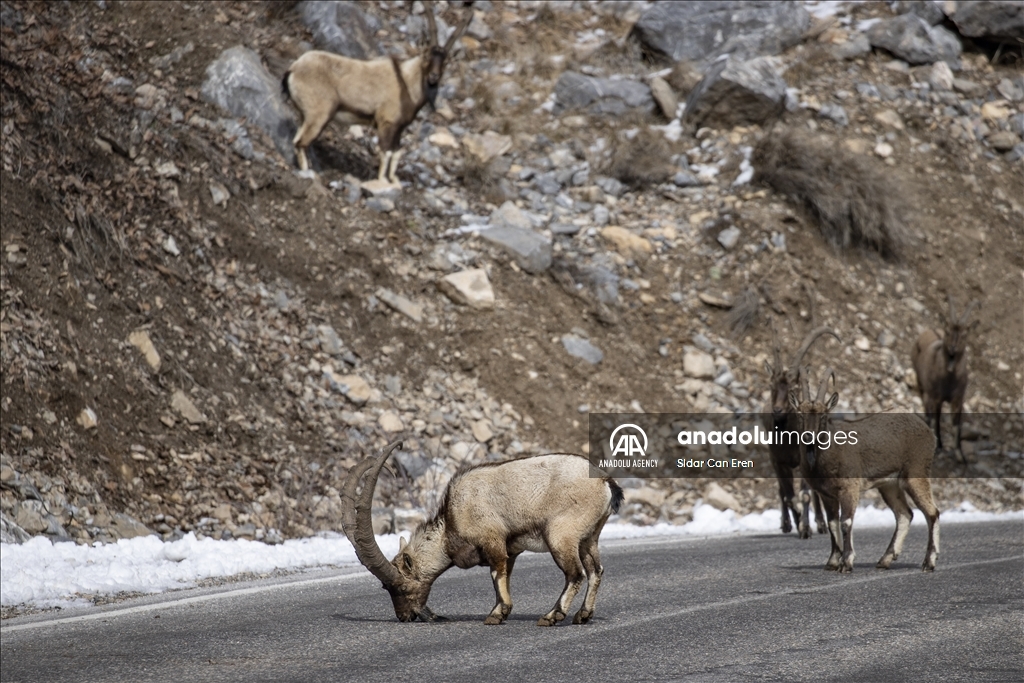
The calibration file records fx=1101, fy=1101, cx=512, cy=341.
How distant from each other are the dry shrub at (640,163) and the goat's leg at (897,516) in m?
13.9

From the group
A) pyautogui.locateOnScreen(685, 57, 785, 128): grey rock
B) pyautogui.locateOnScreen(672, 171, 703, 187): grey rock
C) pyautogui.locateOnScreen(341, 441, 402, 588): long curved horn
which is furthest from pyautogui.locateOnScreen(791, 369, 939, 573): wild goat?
pyautogui.locateOnScreen(685, 57, 785, 128): grey rock

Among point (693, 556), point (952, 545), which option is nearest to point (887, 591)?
point (693, 556)

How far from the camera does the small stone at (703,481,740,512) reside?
54.1 ft

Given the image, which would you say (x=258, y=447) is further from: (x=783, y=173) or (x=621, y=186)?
(x=783, y=173)

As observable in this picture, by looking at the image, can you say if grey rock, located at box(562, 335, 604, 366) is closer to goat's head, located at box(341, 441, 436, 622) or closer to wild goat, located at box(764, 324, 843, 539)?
wild goat, located at box(764, 324, 843, 539)

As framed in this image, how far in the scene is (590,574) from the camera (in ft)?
24.1

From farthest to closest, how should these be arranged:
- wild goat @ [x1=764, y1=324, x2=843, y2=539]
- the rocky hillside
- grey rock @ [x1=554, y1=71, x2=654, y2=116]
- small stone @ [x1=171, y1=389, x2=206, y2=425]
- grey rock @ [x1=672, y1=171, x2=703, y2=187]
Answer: grey rock @ [x1=554, y1=71, x2=654, y2=116] < grey rock @ [x1=672, y1=171, x2=703, y2=187] < small stone @ [x1=171, y1=389, x2=206, y2=425] < the rocky hillside < wild goat @ [x1=764, y1=324, x2=843, y2=539]

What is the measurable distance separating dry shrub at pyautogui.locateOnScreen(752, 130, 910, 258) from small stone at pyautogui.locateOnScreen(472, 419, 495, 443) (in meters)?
9.98

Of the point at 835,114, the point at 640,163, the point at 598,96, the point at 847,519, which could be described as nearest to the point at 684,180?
→ the point at 640,163

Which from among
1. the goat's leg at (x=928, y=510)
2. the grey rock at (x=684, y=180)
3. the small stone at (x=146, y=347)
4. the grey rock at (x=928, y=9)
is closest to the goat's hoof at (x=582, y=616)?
the goat's leg at (x=928, y=510)

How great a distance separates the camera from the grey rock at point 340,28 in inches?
915

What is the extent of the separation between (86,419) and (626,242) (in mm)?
11866

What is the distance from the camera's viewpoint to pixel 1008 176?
26.4 m

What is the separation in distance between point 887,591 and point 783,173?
52.5ft
